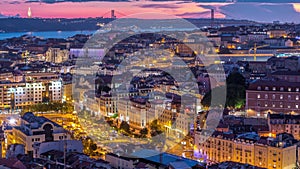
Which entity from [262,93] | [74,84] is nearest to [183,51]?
[74,84]

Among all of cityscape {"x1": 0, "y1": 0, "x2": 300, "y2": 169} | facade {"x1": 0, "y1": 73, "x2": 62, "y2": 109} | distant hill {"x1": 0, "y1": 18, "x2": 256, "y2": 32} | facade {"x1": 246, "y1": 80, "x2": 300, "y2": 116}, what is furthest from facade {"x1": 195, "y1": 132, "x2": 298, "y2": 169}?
distant hill {"x1": 0, "y1": 18, "x2": 256, "y2": 32}

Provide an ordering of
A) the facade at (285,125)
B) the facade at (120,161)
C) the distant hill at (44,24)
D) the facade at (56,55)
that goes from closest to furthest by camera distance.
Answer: the facade at (120,161) < the facade at (285,125) < the facade at (56,55) < the distant hill at (44,24)

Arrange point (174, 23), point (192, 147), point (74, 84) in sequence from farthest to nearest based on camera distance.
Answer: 1. point (174, 23)
2. point (74, 84)
3. point (192, 147)

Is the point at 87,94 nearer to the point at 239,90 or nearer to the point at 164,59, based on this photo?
the point at 239,90

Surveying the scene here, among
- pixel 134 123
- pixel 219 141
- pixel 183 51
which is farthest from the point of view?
pixel 183 51

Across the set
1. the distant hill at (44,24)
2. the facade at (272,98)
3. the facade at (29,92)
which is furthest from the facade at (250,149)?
the distant hill at (44,24)

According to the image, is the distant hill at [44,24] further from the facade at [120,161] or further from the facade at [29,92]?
the facade at [120,161]

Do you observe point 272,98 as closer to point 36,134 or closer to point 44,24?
point 36,134

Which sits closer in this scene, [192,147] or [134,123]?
[192,147]
